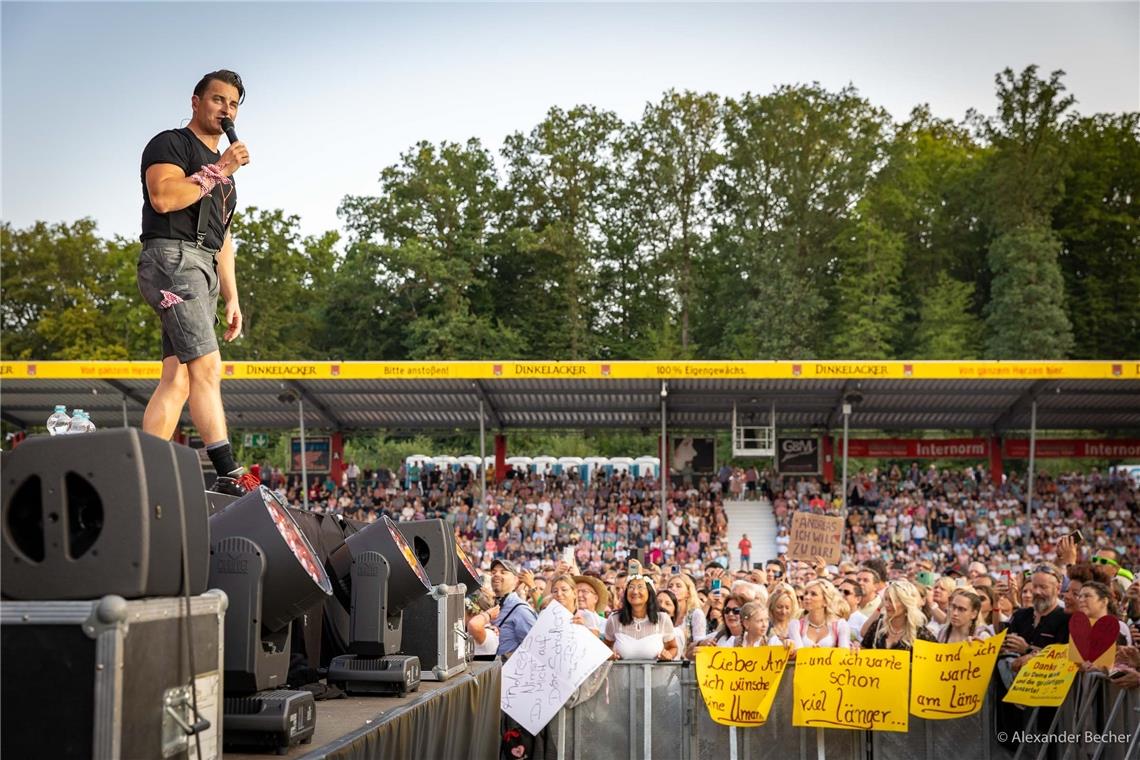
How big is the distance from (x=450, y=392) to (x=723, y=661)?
2238 centimetres

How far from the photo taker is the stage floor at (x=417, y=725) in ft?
12.6

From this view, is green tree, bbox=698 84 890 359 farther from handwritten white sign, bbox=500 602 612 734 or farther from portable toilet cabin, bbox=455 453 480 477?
handwritten white sign, bbox=500 602 612 734

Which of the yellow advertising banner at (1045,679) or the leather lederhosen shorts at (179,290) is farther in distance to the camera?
the yellow advertising banner at (1045,679)

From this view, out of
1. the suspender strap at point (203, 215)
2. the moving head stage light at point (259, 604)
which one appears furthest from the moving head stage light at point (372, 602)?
the suspender strap at point (203, 215)

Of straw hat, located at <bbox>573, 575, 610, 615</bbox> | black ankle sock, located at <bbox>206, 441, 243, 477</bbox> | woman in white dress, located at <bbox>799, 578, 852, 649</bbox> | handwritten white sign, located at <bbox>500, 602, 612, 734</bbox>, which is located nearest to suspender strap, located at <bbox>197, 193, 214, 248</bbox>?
black ankle sock, located at <bbox>206, 441, 243, 477</bbox>

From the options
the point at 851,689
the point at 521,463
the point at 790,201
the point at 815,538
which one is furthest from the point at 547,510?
the point at 790,201

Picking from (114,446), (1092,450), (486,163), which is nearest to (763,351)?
(486,163)

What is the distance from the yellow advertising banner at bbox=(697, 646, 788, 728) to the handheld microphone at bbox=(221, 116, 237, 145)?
5957 mm

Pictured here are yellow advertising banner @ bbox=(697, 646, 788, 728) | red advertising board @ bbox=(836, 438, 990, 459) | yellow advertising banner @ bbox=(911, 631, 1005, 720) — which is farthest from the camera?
red advertising board @ bbox=(836, 438, 990, 459)

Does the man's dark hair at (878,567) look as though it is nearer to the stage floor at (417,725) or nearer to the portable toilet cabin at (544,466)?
the stage floor at (417,725)

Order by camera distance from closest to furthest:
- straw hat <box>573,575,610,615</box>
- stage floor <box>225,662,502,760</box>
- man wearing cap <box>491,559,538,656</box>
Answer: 1. stage floor <box>225,662,502,760</box>
2. man wearing cap <box>491,559,538,656</box>
3. straw hat <box>573,575,610,615</box>

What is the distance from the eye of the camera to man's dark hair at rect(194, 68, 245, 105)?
484 centimetres

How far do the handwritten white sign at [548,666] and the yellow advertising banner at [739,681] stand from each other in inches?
31.7

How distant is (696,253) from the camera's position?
2399 inches
